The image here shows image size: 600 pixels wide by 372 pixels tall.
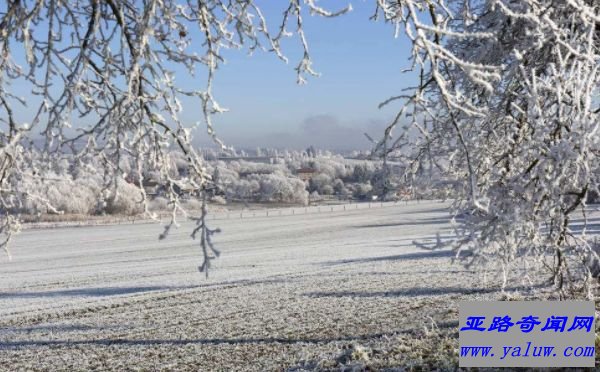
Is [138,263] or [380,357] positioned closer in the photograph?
[380,357]

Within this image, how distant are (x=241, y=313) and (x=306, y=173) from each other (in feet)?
309

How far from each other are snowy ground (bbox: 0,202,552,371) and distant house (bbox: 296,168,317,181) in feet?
252

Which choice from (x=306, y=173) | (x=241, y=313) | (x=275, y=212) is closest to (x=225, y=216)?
(x=275, y=212)

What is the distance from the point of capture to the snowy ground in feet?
31.2

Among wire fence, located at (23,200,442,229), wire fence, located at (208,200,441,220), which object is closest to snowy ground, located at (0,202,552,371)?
wire fence, located at (23,200,442,229)

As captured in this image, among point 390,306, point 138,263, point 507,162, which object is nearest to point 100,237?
point 138,263

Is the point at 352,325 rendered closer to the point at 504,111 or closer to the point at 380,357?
the point at 380,357

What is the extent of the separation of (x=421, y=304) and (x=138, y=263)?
18789 mm

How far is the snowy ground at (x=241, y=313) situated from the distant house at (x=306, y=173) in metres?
76.7

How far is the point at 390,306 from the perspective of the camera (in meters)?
12.0

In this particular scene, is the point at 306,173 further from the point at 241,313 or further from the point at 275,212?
the point at 241,313

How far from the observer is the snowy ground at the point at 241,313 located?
9497 mm

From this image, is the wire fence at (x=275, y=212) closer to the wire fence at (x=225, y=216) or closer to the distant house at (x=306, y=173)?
the wire fence at (x=225, y=216)

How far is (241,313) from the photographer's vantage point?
1292 centimetres
